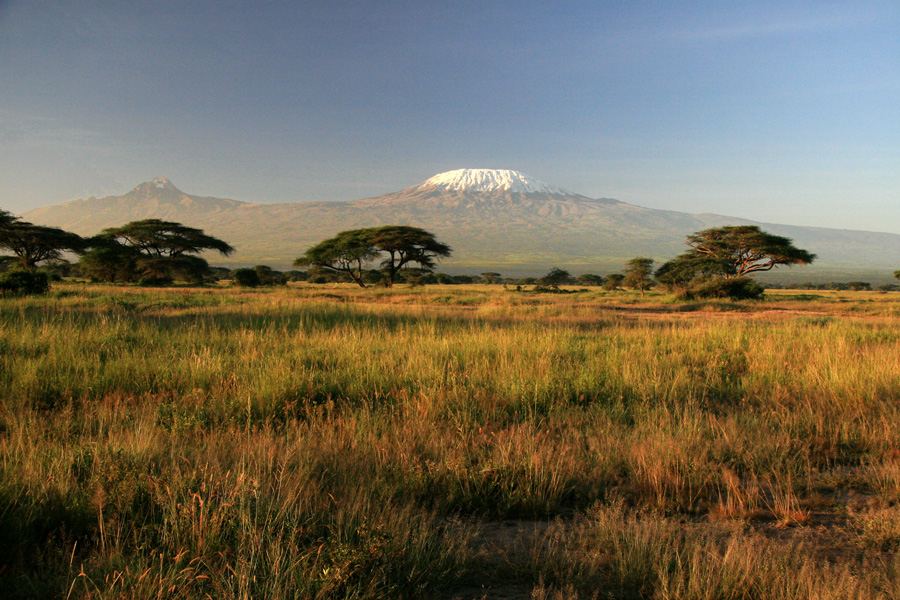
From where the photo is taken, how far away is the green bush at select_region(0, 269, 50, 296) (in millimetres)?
16438

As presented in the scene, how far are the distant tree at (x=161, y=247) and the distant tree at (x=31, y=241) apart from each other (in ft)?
8.23

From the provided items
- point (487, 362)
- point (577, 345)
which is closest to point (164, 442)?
point (487, 362)

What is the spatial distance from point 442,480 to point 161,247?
46437 millimetres

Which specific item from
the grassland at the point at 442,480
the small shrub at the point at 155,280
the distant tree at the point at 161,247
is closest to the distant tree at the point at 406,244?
the distant tree at the point at 161,247

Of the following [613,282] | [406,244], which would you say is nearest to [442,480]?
[406,244]

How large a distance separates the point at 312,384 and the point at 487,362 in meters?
2.26

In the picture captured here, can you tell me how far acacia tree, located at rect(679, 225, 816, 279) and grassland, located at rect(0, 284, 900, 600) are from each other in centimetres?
3372

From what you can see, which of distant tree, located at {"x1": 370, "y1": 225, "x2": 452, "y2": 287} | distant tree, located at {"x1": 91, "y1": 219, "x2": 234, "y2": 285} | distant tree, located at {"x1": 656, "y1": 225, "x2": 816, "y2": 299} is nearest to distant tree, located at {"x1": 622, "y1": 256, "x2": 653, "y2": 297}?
distant tree, located at {"x1": 656, "y1": 225, "x2": 816, "y2": 299}

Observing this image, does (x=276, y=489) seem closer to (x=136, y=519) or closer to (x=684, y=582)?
(x=136, y=519)

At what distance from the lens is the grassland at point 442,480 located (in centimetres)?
187

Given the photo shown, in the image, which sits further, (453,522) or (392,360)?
(392,360)

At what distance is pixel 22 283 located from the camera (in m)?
16.9

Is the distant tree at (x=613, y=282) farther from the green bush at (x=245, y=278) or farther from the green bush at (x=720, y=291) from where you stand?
the green bush at (x=245, y=278)

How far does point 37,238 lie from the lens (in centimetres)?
3497
